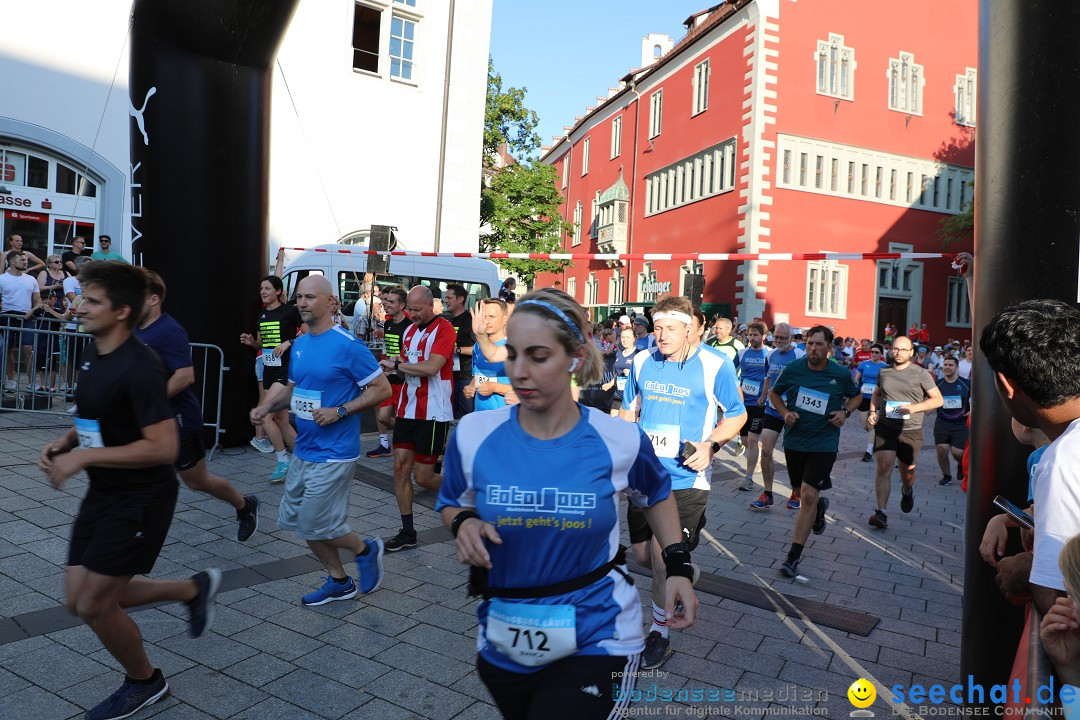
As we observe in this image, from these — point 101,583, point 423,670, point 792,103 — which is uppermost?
point 792,103

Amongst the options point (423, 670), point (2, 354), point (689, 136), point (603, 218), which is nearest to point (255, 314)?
point (2, 354)

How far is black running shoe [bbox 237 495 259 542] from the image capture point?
560cm

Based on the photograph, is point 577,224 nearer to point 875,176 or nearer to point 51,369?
point 875,176

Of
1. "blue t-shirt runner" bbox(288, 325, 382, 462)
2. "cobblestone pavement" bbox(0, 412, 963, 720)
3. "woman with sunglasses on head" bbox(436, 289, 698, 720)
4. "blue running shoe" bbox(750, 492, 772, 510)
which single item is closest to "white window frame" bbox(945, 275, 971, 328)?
"blue running shoe" bbox(750, 492, 772, 510)

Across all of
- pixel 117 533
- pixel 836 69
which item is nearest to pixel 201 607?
pixel 117 533

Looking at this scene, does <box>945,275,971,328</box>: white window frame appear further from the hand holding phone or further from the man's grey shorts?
the hand holding phone

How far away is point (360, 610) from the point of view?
4.64m

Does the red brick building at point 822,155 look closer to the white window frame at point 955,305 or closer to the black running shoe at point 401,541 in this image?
the white window frame at point 955,305

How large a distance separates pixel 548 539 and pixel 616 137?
136ft

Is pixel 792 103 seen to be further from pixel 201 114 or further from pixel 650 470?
pixel 650 470

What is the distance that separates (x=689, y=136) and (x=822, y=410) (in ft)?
93.3

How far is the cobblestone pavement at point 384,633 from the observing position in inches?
139

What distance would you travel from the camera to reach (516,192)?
108 feet

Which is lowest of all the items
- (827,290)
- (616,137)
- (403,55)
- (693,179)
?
(827,290)
